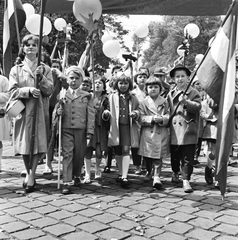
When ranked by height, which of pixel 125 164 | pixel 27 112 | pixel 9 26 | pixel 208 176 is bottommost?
pixel 208 176

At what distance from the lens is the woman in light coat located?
4.41m

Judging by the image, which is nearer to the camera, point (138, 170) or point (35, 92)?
point (35, 92)

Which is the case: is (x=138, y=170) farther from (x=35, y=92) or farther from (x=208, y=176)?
(x=35, y=92)

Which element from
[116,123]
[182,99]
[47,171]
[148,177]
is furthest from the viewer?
[47,171]

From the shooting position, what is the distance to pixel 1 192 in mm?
4391

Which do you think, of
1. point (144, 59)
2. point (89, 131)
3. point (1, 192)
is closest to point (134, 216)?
point (89, 131)

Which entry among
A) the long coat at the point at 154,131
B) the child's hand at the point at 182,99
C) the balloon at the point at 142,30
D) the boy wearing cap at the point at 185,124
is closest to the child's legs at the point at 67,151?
the long coat at the point at 154,131

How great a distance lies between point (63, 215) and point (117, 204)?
71cm

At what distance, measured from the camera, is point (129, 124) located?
16.5 feet

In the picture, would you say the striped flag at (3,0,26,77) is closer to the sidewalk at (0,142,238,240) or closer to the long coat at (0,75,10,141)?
the long coat at (0,75,10,141)

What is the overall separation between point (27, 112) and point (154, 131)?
180 centimetres

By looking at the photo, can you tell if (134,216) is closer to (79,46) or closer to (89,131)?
(89,131)

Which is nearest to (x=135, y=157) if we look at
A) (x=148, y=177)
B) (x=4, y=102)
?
(x=148, y=177)

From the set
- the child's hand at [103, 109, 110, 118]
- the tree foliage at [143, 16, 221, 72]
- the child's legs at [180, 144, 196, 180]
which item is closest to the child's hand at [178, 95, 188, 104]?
the child's legs at [180, 144, 196, 180]
